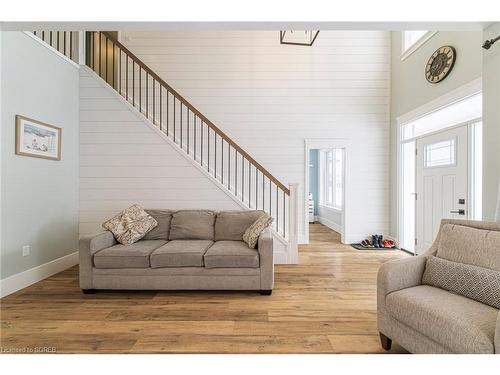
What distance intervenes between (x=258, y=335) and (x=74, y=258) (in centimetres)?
342

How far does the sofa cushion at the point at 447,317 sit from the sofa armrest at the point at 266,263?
4.53 ft

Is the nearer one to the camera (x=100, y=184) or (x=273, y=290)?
(x=273, y=290)

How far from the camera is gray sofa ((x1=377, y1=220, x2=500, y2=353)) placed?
1576mm

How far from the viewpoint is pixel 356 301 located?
9.99ft

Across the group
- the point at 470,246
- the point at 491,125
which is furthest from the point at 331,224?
the point at 470,246

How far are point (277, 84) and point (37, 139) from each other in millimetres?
4184

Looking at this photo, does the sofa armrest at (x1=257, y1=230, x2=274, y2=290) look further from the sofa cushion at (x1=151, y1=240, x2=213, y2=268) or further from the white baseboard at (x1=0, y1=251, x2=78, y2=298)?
the white baseboard at (x1=0, y1=251, x2=78, y2=298)

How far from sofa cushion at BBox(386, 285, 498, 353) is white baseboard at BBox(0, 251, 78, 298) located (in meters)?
3.85

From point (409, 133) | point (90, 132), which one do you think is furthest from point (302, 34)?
point (90, 132)

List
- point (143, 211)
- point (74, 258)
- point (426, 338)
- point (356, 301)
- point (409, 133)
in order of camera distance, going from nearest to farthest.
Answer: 1. point (426, 338)
2. point (356, 301)
3. point (143, 211)
4. point (74, 258)
5. point (409, 133)

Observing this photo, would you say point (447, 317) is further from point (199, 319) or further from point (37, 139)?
point (37, 139)

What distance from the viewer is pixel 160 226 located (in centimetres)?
392

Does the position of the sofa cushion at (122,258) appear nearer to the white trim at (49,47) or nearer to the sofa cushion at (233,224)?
the sofa cushion at (233,224)
